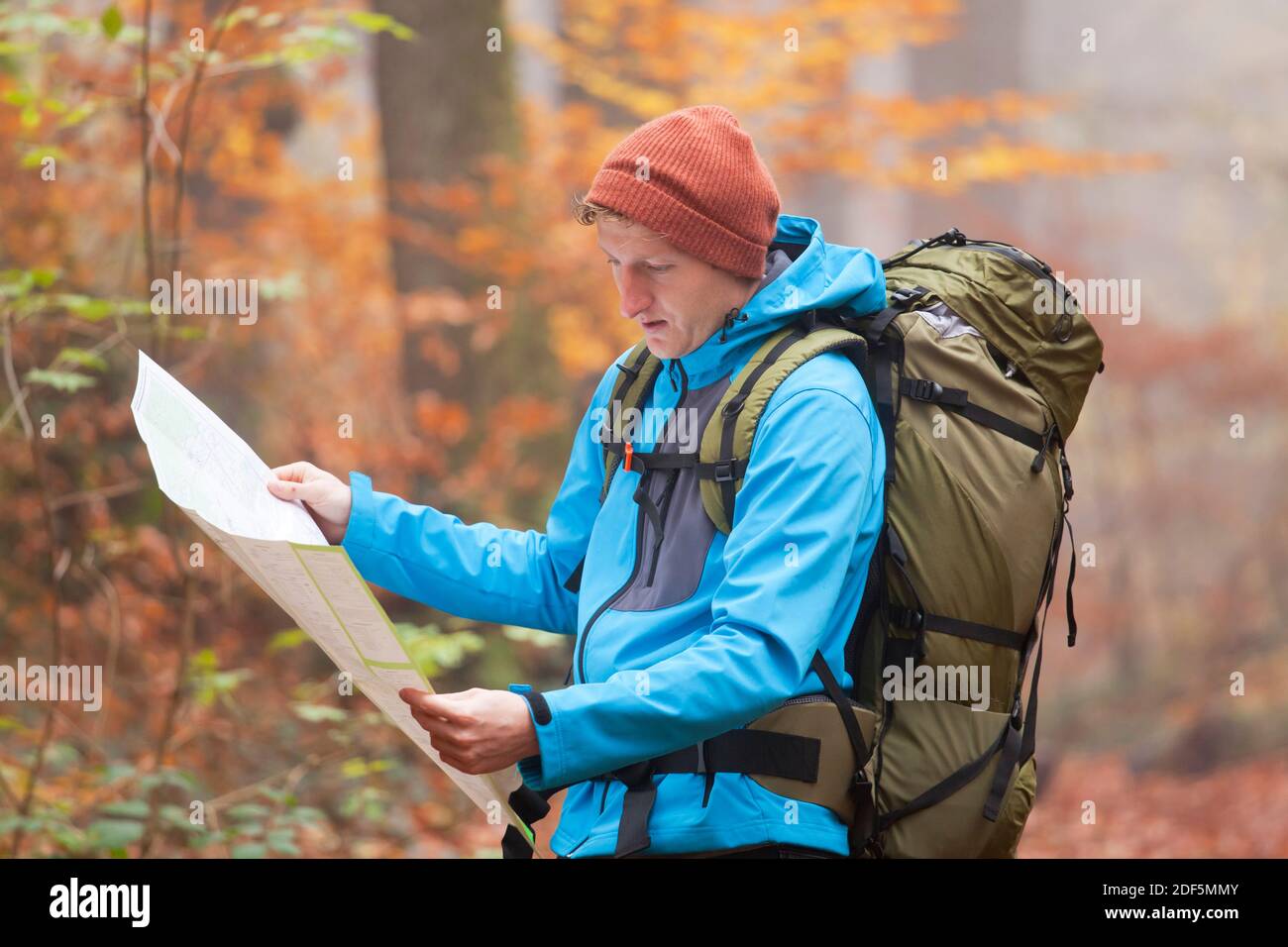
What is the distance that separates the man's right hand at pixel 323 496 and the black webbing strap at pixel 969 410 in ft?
3.65

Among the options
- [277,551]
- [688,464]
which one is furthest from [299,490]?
[688,464]

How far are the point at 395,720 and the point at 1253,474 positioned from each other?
10.7 metres

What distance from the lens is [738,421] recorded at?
2.04 meters

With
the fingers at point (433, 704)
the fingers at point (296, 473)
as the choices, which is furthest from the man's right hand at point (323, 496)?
the fingers at point (433, 704)

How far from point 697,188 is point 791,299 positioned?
0.84 feet

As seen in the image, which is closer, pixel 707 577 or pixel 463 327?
pixel 707 577

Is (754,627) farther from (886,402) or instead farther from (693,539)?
(886,402)

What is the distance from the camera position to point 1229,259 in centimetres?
1170

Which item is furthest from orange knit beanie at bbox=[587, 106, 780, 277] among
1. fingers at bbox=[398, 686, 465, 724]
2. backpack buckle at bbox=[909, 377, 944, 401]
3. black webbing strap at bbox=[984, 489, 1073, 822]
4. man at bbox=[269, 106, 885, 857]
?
fingers at bbox=[398, 686, 465, 724]

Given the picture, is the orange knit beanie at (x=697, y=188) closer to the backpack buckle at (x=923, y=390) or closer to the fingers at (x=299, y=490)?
the backpack buckle at (x=923, y=390)

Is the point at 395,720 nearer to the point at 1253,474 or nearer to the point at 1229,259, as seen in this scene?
the point at 1253,474

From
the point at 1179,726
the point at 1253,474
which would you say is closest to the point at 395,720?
the point at 1179,726

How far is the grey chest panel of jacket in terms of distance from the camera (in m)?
2.06

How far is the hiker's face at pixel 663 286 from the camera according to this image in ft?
7.11
